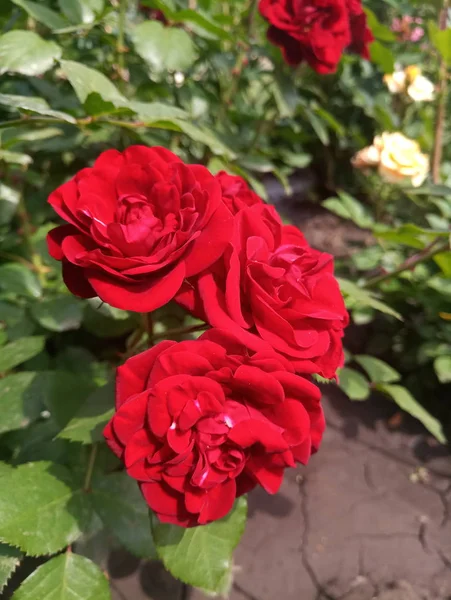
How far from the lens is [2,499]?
46cm

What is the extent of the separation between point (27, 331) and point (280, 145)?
106cm

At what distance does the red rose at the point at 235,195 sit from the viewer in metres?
0.42

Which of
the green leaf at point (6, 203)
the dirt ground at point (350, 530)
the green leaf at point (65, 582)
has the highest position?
the green leaf at point (6, 203)

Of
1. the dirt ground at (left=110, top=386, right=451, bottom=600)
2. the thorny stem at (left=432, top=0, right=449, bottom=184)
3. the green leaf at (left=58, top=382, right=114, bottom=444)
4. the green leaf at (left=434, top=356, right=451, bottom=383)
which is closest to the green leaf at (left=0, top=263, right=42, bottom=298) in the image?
the green leaf at (left=58, top=382, right=114, bottom=444)

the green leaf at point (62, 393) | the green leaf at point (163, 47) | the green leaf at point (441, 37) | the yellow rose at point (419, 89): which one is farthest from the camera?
the yellow rose at point (419, 89)

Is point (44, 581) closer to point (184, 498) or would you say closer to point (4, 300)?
point (184, 498)

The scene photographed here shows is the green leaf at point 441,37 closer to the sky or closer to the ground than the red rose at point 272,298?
closer to the sky

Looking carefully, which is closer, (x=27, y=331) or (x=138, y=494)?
(x=138, y=494)

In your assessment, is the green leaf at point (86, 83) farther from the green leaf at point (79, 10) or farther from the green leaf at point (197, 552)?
the green leaf at point (197, 552)

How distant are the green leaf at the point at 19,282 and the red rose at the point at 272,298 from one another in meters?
0.39

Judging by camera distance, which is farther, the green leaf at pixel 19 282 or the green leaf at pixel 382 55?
the green leaf at pixel 382 55

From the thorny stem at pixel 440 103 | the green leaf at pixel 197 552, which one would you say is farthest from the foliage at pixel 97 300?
the thorny stem at pixel 440 103

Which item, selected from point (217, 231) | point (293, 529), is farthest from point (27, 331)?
point (293, 529)

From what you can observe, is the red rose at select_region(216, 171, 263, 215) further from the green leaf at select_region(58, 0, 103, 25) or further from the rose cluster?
the green leaf at select_region(58, 0, 103, 25)
